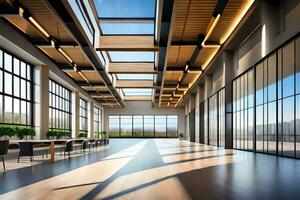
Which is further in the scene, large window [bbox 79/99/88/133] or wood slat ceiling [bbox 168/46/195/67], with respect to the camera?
large window [bbox 79/99/88/133]

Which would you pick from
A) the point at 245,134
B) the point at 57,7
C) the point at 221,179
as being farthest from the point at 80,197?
the point at 245,134

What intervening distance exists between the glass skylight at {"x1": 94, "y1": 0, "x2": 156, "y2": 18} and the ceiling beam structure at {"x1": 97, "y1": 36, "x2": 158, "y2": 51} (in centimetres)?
137

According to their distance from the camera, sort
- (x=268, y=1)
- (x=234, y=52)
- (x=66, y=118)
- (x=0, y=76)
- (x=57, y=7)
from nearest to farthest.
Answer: (x=57, y=7) < (x=268, y=1) < (x=0, y=76) < (x=234, y=52) < (x=66, y=118)

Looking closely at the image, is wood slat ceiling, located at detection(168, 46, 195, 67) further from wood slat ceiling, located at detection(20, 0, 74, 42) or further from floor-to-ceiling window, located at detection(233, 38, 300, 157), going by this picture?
wood slat ceiling, located at detection(20, 0, 74, 42)

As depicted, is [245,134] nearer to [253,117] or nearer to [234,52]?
[253,117]

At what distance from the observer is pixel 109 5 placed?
47.2 ft

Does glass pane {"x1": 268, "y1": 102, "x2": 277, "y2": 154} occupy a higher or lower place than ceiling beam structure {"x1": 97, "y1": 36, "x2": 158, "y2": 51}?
lower

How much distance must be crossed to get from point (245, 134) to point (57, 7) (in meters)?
10.3

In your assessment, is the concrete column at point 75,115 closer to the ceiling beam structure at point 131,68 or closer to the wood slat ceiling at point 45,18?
the ceiling beam structure at point 131,68

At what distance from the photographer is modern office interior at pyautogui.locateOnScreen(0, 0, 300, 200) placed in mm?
5621

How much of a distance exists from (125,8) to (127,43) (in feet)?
7.33

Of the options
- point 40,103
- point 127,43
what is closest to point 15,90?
point 40,103

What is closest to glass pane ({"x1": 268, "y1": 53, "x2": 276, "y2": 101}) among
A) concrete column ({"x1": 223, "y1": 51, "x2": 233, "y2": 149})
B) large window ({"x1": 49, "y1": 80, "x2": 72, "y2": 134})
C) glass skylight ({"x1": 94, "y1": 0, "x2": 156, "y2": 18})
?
concrete column ({"x1": 223, "y1": 51, "x2": 233, "y2": 149})

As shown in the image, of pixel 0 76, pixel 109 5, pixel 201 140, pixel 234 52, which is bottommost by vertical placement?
pixel 201 140
